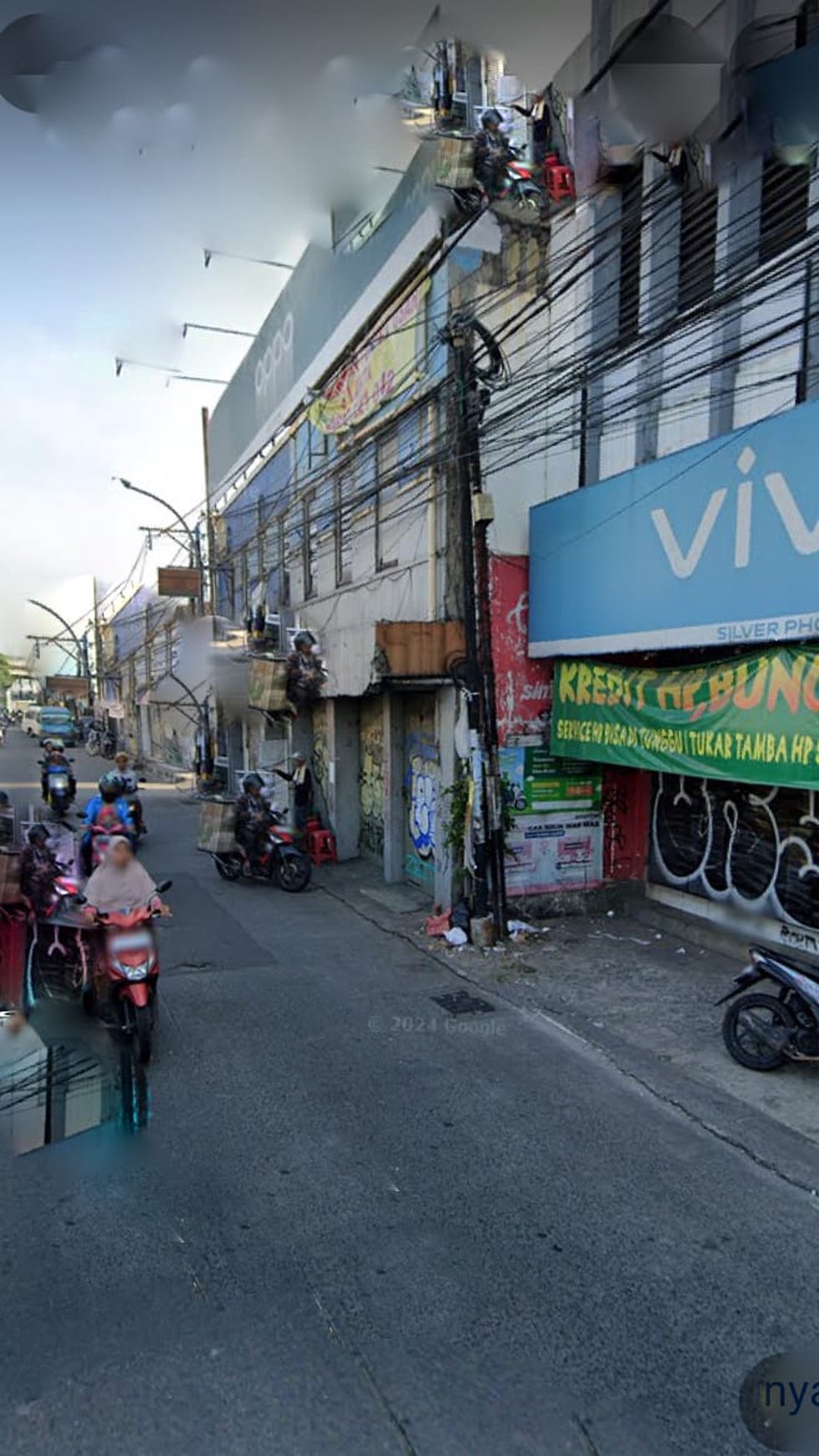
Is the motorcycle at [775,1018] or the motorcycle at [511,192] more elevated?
the motorcycle at [511,192]

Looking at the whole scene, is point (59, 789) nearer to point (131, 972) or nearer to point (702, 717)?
point (131, 972)

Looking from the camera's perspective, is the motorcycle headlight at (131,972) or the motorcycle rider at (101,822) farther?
the motorcycle rider at (101,822)

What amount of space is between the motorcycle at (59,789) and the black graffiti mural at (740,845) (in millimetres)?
13701

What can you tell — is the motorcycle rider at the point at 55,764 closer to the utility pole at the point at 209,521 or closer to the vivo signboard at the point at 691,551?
the utility pole at the point at 209,521

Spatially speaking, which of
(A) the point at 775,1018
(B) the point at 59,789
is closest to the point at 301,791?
(B) the point at 59,789

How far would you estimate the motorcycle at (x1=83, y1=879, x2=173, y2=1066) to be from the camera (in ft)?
18.3

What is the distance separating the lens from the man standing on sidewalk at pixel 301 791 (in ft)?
48.5

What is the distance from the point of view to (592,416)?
30.0 feet

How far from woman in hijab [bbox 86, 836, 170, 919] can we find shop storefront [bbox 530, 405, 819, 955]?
4.98m

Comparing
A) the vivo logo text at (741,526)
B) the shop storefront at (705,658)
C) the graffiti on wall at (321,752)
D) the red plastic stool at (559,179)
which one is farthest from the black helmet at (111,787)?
the red plastic stool at (559,179)

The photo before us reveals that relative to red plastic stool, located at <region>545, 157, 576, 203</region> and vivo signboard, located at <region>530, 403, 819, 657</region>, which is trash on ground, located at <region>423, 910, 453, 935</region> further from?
red plastic stool, located at <region>545, 157, 576, 203</region>

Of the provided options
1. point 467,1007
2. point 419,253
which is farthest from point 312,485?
point 467,1007

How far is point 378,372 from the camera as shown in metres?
11.9

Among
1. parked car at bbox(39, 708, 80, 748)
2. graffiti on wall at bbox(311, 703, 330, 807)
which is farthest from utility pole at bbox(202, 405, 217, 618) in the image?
parked car at bbox(39, 708, 80, 748)
